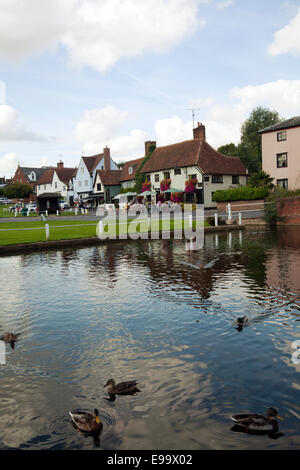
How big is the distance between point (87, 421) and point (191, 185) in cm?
4939

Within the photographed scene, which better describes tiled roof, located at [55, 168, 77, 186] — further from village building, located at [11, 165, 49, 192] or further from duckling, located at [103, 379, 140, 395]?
duckling, located at [103, 379, 140, 395]

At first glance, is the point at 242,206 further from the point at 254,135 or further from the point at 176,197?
the point at 254,135

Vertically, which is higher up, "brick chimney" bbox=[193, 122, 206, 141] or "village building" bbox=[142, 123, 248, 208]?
"brick chimney" bbox=[193, 122, 206, 141]

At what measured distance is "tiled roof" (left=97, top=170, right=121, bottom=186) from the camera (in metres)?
72.4

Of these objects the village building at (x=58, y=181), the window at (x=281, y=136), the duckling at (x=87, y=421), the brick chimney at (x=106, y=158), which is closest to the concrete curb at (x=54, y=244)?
the duckling at (x=87, y=421)

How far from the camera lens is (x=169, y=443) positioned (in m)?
Answer: 4.49

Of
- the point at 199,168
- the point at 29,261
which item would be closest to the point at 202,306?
the point at 29,261

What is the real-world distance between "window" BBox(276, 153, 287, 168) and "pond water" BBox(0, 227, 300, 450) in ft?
113

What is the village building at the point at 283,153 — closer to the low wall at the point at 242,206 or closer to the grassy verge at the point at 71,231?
the low wall at the point at 242,206

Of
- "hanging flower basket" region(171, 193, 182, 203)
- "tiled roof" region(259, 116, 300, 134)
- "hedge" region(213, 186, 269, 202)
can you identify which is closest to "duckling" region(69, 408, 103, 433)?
"hedge" region(213, 186, 269, 202)

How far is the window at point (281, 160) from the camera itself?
4516 centimetres

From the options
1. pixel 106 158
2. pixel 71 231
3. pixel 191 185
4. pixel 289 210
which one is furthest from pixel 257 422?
pixel 106 158

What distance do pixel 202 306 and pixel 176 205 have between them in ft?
125
